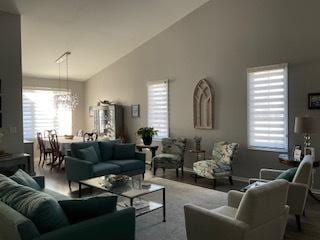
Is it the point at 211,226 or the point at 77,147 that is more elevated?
the point at 77,147

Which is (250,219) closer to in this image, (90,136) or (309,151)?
(309,151)

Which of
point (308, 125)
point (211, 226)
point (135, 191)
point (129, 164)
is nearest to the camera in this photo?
point (211, 226)

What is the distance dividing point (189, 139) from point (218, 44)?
7.22ft

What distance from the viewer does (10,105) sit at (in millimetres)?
5379

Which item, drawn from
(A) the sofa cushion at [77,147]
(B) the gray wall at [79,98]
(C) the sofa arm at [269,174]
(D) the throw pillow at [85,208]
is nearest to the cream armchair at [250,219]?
(D) the throw pillow at [85,208]

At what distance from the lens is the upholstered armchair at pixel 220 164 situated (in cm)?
537

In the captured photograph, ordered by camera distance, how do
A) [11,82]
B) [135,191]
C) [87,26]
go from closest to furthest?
1. [135,191]
2. [11,82]
3. [87,26]

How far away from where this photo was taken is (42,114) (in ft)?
29.7

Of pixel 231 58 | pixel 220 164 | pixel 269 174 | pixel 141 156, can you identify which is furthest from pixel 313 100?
pixel 141 156

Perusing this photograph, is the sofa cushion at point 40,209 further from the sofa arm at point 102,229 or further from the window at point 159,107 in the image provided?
the window at point 159,107

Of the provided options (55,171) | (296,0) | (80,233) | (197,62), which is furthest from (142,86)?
(80,233)

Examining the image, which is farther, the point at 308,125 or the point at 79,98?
the point at 79,98

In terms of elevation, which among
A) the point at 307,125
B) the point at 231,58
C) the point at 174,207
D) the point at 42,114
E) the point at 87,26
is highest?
the point at 87,26

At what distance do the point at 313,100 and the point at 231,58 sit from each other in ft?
5.80
